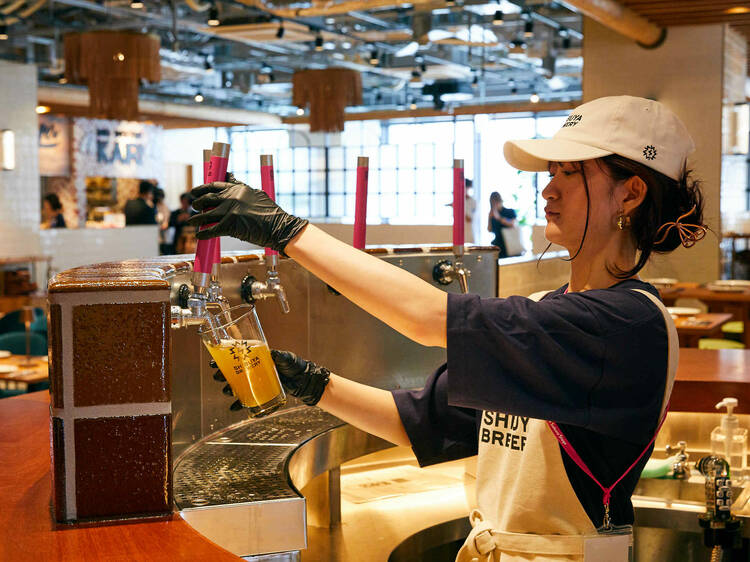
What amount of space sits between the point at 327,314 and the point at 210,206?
3.79 ft

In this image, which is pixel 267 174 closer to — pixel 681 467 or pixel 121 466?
pixel 121 466

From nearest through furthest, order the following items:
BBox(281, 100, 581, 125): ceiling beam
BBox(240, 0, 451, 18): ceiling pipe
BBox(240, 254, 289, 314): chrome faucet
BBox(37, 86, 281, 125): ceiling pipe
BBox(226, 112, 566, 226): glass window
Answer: BBox(240, 254, 289, 314): chrome faucet, BBox(240, 0, 451, 18): ceiling pipe, BBox(37, 86, 281, 125): ceiling pipe, BBox(281, 100, 581, 125): ceiling beam, BBox(226, 112, 566, 226): glass window

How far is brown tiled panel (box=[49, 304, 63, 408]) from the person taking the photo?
1232mm

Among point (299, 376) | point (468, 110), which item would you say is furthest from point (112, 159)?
point (299, 376)

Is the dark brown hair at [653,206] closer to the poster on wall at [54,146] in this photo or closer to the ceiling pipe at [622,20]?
the ceiling pipe at [622,20]

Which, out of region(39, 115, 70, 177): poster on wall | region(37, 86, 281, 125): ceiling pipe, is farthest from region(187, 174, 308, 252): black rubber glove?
region(39, 115, 70, 177): poster on wall

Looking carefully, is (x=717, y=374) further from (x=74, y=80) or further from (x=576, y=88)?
(x=576, y=88)

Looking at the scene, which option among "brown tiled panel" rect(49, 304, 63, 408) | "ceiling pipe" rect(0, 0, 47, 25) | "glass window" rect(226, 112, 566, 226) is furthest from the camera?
"glass window" rect(226, 112, 566, 226)

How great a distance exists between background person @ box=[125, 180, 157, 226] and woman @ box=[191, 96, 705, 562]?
1055 cm

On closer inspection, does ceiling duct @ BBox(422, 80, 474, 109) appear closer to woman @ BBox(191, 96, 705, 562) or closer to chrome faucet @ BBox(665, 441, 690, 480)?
chrome faucet @ BBox(665, 441, 690, 480)

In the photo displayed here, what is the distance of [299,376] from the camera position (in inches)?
59.7

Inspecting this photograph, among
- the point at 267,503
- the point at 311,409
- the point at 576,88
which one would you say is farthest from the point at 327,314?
the point at 576,88

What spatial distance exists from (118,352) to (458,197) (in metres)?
1.21

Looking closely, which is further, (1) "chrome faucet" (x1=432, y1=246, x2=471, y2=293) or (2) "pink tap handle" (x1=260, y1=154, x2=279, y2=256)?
(1) "chrome faucet" (x1=432, y1=246, x2=471, y2=293)
